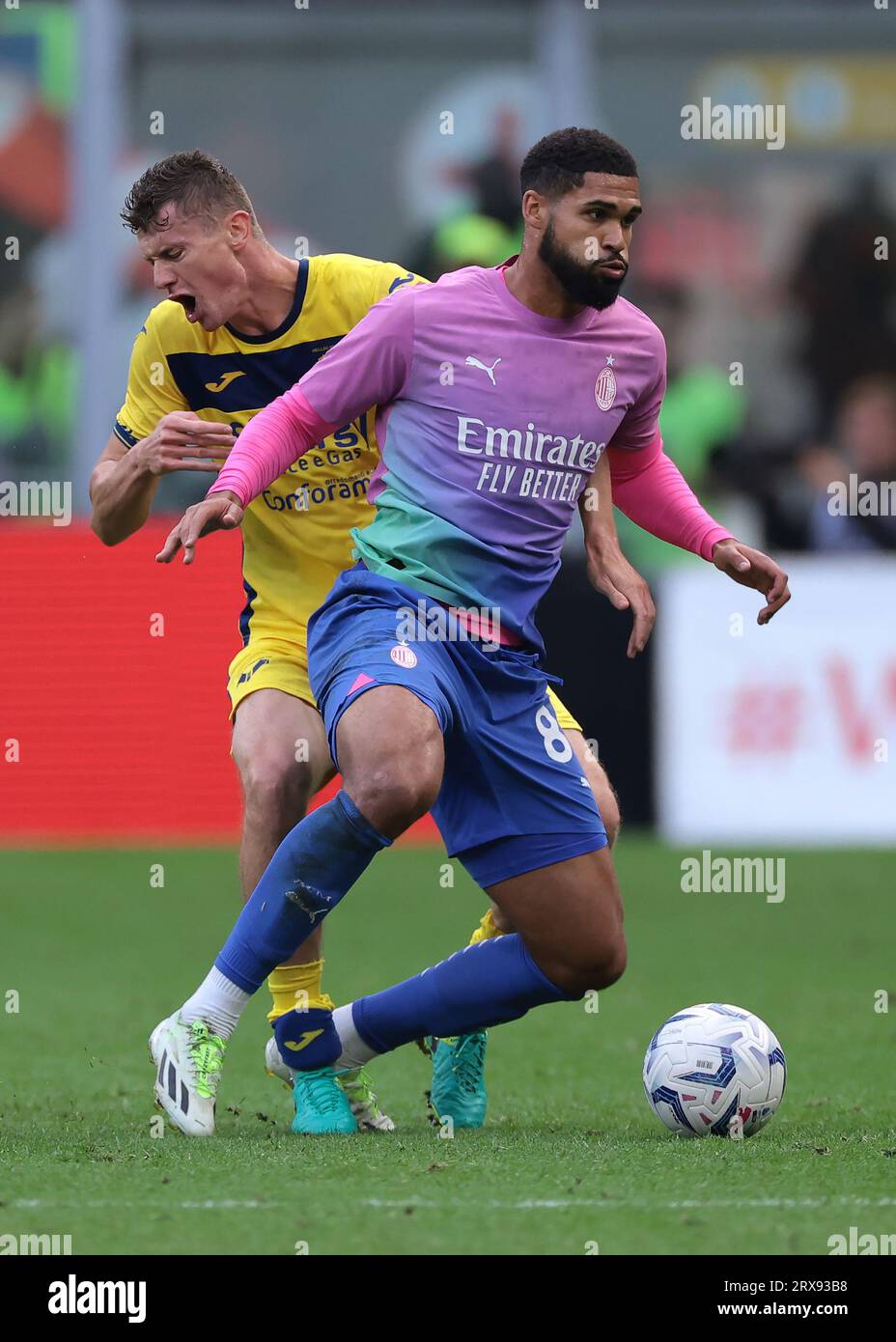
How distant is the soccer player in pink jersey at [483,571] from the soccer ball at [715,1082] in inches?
9.7

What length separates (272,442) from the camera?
505 centimetres

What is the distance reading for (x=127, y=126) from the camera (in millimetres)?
15891

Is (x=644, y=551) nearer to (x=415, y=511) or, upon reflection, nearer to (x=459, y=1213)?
(x=415, y=511)

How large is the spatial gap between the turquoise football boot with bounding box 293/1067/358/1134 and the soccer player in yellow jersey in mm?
108

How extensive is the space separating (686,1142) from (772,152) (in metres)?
13.5

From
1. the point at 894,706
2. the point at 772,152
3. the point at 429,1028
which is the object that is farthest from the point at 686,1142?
the point at 772,152

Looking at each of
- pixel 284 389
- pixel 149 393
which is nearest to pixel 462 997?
pixel 284 389

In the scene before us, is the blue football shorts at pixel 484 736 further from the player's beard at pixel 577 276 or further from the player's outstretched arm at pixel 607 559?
the player's beard at pixel 577 276

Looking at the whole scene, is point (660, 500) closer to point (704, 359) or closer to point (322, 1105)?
point (322, 1105)

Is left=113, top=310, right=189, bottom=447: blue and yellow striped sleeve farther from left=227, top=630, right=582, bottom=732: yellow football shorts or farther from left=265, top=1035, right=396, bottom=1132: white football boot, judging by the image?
left=265, top=1035, right=396, bottom=1132: white football boot

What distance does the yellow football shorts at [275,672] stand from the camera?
5535 mm

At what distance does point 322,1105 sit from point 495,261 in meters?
8.57

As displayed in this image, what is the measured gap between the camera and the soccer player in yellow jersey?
5348mm
